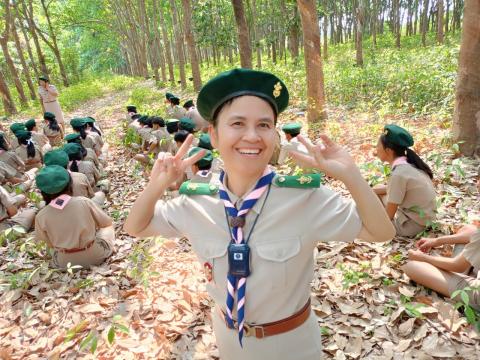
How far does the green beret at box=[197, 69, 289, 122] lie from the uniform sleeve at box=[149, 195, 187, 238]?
0.47 m

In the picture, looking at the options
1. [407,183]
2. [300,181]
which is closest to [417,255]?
[407,183]

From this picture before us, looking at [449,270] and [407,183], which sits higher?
[407,183]

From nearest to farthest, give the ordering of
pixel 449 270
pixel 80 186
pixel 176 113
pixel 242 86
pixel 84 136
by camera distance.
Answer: pixel 242 86 < pixel 449 270 < pixel 80 186 < pixel 84 136 < pixel 176 113

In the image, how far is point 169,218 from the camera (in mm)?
1530

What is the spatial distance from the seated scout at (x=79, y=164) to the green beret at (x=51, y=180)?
2229mm

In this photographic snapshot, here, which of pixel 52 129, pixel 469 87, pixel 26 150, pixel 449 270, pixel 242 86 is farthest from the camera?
pixel 52 129

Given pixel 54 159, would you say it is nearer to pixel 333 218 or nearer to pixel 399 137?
pixel 399 137

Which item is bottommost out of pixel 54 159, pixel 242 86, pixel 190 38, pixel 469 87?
pixel 54 159

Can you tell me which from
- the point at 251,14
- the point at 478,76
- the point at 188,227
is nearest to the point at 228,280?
the point at 188,227

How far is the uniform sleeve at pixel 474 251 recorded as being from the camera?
2.52 m

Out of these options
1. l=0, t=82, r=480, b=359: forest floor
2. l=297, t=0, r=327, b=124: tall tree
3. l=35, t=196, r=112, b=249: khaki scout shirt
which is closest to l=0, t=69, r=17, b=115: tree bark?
l=0, t=82, r=480, b=359: forest floor

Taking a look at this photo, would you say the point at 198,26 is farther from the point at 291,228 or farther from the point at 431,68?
the point at 291,228

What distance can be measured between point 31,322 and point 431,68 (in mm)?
10272

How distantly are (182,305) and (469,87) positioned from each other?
4.67 meters
